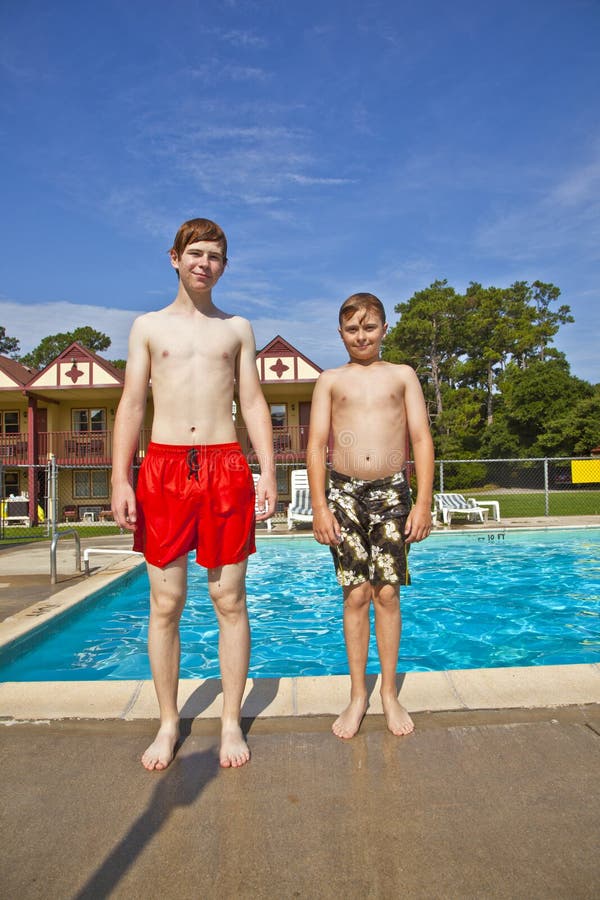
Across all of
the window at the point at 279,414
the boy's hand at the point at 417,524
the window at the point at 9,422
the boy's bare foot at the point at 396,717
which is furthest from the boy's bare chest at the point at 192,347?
the window at the point at 9,422

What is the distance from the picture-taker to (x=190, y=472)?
7.72 feet

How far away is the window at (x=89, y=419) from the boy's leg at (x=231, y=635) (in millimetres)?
21945

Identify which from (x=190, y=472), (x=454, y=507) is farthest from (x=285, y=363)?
(x=190, y=472)

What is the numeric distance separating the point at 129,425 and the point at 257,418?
1.83 feet

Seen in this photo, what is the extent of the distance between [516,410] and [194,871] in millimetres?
39443

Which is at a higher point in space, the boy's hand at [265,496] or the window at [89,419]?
the window at [89,419]

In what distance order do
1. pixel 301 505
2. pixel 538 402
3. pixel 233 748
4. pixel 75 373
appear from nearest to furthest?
1. pixel 233 748
2. pixel 301 505
3. pixel 75 373
4. pixel 538 402

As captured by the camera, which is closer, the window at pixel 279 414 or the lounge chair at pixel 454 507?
the lounge chair at pixel 454 507

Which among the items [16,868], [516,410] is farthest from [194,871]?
[516,410]

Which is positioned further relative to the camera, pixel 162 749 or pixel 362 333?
pixel 362 333

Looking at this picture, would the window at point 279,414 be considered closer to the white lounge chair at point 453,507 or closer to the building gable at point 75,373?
the building gable at point 75,373

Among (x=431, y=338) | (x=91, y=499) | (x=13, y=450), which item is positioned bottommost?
(x=91, y=499)

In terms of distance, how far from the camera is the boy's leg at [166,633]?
2350mm

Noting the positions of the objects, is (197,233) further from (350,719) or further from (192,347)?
(350,719)
